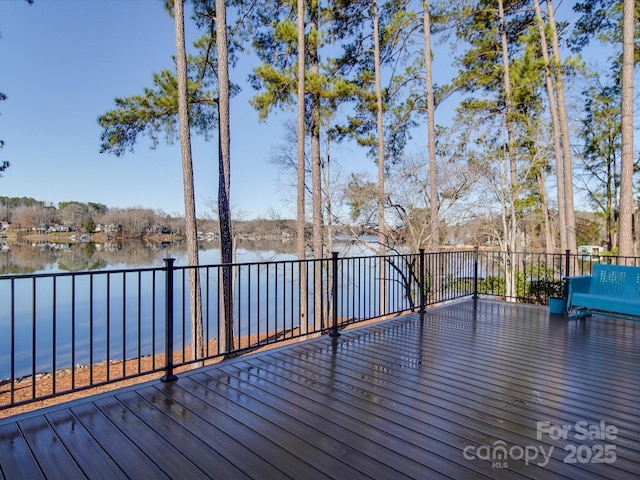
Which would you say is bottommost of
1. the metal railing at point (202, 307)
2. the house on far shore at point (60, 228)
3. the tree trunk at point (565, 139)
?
the metal railing at point (202, 307)

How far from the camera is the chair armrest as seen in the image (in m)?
4.90

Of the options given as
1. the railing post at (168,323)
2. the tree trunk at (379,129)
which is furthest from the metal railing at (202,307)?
the tree trunk at (379,129)

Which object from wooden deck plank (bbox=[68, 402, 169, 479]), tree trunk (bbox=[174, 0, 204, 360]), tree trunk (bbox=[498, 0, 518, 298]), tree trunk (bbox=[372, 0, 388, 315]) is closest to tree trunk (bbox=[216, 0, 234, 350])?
tree trunk (bbox=[174, 0, 204, 360])

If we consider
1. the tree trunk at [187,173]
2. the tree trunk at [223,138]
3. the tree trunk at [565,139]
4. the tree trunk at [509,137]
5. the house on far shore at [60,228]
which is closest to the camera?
the tree trunk at [187,173]

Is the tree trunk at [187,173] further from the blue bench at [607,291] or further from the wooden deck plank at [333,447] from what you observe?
the blue bench at [607,291]

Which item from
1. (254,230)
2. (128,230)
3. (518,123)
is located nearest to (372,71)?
(518,123)

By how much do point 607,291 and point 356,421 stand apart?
4545 mm

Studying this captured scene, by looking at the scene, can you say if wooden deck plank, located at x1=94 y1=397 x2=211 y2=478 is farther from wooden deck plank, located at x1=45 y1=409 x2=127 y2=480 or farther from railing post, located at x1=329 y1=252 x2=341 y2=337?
railing post, located at x1=329 y1=252 x2=341 y2=337

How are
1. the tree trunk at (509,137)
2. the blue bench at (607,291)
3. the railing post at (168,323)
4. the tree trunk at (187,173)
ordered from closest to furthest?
1. the railing post at (168,323)
2. the blue bench at (607,291)
3. the tree trunk at (187,173)
4. the tree trunk at (509,137)

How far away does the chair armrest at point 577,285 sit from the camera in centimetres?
490

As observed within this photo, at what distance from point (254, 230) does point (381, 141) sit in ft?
27.2

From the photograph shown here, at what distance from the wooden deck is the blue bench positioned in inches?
45.3

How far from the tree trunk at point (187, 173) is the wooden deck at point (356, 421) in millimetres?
4097

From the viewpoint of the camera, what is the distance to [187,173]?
699 centimetres
